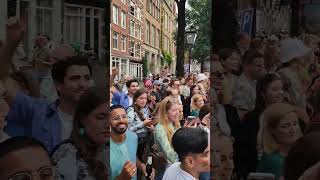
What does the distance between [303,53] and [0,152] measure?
49.0 inches

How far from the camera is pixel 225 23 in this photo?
2.08 meters

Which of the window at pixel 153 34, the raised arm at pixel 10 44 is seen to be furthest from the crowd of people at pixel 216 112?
the window at pixel 153 34

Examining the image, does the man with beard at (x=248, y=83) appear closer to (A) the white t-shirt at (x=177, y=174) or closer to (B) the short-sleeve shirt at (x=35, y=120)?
(B) the short-sleeve shirt at (x=35, y=120)

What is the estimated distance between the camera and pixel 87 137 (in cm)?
192

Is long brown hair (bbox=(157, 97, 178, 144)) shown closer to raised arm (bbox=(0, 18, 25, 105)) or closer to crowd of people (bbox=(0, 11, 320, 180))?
crowd of people (bbox=(0, 11, 320, 180))

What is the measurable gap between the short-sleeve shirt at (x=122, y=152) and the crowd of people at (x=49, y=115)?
3.44 feet

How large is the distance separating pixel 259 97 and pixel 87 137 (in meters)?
0.72

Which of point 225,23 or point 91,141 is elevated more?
point 225,23

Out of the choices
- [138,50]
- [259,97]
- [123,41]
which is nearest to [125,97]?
[259,97]

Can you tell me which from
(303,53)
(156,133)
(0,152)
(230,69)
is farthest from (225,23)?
(156,133)

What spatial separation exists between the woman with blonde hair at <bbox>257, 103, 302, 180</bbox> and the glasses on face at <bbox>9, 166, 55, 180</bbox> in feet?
2.78

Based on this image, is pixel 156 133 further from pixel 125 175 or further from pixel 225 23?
pixel 225 23

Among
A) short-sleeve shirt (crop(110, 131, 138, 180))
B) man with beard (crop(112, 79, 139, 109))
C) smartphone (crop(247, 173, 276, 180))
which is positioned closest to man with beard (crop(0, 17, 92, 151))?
smartphone (crop(247, 173, 276, 180))

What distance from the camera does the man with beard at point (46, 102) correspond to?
171cm
